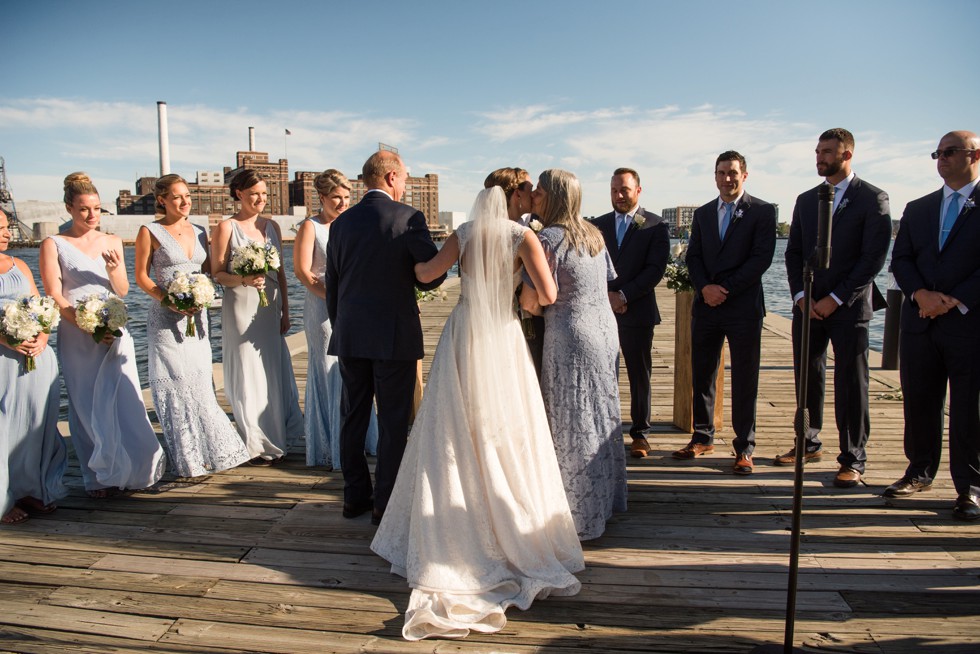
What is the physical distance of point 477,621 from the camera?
3.14 metres

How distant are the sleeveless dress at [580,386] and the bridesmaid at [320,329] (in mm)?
2126

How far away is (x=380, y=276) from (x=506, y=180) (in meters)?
0.95

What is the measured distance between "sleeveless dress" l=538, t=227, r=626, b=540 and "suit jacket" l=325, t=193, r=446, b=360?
0.77m

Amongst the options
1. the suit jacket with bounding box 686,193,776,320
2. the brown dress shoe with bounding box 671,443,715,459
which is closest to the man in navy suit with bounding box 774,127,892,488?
the suit jacket with bounding box 686,193,776,320

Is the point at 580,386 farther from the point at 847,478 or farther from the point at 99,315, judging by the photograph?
the point at 99,315

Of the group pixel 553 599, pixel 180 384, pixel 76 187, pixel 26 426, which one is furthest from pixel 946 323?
pixel 26 426

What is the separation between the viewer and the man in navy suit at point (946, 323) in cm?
428

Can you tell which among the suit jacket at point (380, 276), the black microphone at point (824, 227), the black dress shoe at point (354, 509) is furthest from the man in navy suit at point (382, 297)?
the black microphone at point (824, 227)

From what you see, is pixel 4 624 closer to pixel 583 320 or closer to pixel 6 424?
pixel 6 424

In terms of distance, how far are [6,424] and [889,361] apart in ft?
32.2

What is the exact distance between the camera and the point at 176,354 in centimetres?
516

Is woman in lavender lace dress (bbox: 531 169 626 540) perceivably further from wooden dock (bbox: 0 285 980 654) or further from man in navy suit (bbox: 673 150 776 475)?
man in navy suit (bbox: 673 150 776 475)

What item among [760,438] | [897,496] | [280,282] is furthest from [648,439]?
[280,282]

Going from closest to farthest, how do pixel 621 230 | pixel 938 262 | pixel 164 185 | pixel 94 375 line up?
pixel 938 262 < pixel 94 375 < pixel 164 185 < pixel 621 230
